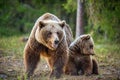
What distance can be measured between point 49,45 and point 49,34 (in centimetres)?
21

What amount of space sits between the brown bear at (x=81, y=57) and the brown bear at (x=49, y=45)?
48 cm

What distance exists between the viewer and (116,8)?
12.7 m

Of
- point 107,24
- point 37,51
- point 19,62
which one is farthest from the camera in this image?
point 107,24

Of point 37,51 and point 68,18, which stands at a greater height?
point 68,18

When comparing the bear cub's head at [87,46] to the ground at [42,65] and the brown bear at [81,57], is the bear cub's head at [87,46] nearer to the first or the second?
the brown bear at [81,57]

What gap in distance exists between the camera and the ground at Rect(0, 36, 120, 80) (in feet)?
27.5

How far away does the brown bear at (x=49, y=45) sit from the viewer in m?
7.77

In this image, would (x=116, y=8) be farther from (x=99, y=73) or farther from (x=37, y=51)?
(x=37, y=51)

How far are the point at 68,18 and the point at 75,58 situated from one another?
11217mm

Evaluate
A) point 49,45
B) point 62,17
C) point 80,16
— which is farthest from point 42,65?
point 62,17

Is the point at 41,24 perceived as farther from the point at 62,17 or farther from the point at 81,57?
the point at 62,17

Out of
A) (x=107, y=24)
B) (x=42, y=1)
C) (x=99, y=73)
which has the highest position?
(x=42, y=1)

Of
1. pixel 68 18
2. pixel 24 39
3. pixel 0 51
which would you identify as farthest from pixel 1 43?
pixel 68 18

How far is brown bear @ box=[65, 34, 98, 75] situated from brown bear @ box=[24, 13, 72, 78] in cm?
48
